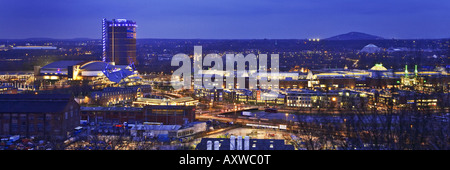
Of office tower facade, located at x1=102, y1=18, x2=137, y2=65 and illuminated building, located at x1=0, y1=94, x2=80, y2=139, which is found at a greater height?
office tower facade, located at x1=102, y1=18, x2=137, y2=65

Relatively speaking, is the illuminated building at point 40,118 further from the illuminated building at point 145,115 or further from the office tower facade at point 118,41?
the office tower facade at point 118,41

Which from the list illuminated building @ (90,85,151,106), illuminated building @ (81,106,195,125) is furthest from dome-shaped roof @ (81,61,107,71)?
illuminated building @ (81,106,195,125)

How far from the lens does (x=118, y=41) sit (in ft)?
67.1

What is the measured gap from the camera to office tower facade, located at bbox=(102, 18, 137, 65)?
801 inches

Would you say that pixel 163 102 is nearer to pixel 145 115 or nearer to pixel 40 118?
pixel 145 115

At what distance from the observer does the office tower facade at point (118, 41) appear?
801 inches

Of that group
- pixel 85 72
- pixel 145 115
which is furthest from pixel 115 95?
pixel 85 72

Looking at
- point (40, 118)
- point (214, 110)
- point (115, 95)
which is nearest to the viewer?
point (40, 118)

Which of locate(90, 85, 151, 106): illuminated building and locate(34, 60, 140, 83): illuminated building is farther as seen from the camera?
locate(34, 60, 140, 83): illuminated building

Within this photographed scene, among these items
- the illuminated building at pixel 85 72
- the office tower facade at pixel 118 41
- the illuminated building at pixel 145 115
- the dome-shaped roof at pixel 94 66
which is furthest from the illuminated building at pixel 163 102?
the office tower facade at pixel 118 41

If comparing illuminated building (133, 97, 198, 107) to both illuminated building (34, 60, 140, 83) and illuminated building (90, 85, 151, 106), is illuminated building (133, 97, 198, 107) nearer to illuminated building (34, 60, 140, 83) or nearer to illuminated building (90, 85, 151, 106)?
illuminated building (90, 85, 151, 106)
